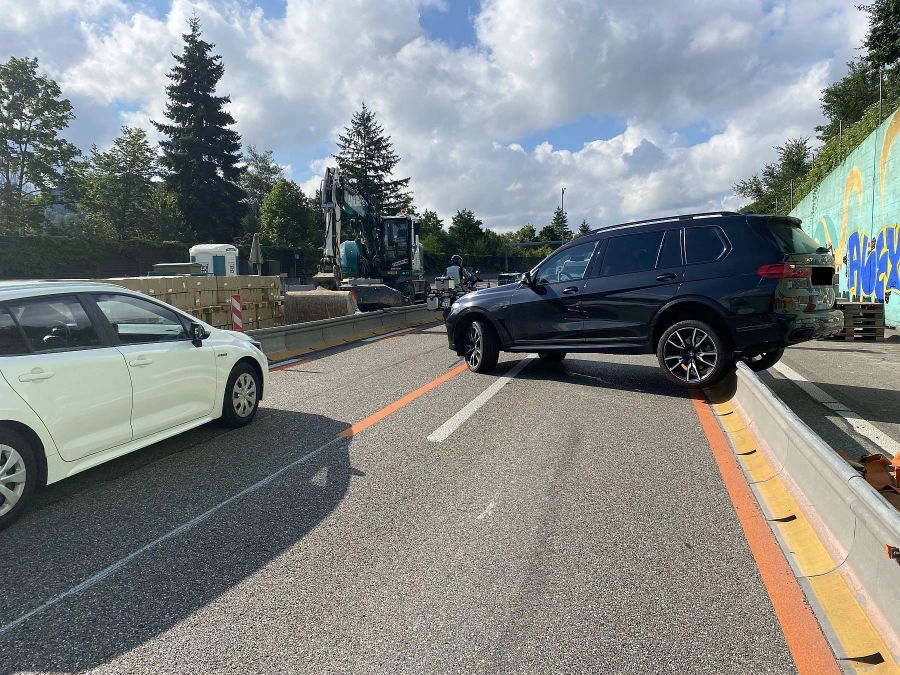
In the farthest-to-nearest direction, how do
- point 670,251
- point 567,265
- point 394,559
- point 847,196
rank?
point 847,196 → point 567,265 → point 670,251 → point 394,559

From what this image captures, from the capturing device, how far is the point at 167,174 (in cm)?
5059

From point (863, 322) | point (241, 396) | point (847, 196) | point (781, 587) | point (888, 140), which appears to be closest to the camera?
point (781, 587)

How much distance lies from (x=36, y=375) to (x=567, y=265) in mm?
6099

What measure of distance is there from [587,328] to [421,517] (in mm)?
4531

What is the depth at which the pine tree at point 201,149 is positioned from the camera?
50.0 meters

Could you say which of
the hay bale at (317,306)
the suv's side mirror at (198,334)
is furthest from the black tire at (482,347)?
the hay bale at (317,306)

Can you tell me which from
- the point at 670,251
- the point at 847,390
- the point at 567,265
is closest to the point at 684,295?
the point at 670,251

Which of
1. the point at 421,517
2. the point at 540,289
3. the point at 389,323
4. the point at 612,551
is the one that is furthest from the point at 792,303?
the point at 389,323

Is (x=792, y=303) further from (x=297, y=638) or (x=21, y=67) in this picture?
(x=21, y=67)

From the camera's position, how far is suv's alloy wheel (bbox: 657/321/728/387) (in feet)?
21.9

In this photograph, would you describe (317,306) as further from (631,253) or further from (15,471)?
(15,471)

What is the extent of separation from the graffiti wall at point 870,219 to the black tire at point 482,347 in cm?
1084

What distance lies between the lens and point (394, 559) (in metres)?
3.20

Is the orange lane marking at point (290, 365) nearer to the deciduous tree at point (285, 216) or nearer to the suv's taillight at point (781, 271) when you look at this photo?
the suv's taillight at point (781, 271)
